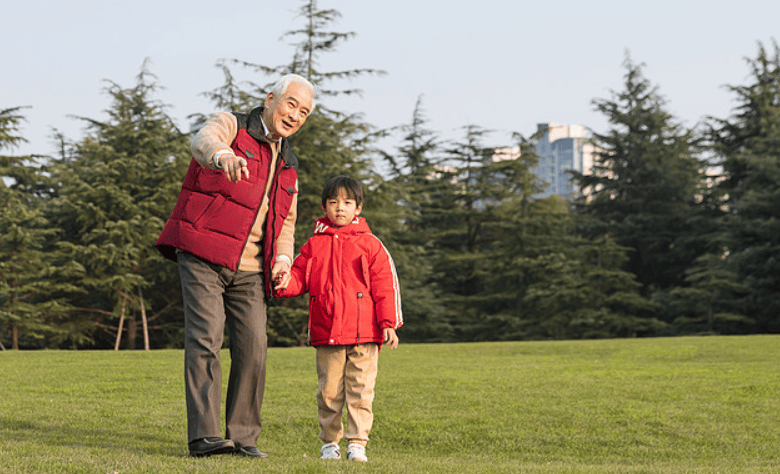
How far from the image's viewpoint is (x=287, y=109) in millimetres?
4035

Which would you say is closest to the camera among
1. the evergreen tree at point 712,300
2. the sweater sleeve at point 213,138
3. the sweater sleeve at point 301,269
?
the sweater sleeve at point 213,138

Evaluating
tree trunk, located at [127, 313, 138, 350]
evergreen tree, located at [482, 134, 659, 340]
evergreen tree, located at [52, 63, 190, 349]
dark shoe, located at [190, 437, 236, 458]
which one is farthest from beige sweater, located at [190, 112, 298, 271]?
evergreen tree, located at [482, 134, 659, 340]

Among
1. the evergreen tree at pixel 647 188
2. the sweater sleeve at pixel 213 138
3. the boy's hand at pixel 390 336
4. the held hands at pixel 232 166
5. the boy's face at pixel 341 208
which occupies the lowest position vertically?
the boy's hand at pixel 390 336

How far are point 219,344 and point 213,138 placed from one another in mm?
1031

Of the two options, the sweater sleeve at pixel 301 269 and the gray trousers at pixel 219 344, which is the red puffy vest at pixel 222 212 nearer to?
the gray trousers at pixel 219 344

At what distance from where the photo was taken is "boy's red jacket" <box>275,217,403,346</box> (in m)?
4.23

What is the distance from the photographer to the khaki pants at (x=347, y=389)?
426 centimetres

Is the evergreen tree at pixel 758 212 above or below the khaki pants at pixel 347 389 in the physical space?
above

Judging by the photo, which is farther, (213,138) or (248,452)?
(248,452)

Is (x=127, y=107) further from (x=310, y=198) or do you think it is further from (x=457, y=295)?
(x=457, y=295)

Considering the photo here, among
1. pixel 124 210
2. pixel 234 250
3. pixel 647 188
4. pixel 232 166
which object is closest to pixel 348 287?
pixel 234 250

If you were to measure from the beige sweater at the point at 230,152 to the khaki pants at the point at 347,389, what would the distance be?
0.61 meters

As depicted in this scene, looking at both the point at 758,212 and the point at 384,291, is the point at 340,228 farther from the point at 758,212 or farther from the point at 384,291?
the point at 758,212

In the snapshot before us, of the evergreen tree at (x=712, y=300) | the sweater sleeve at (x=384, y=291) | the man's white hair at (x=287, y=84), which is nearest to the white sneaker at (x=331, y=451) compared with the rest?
the sweater sleeve at (x=384, y=291)
